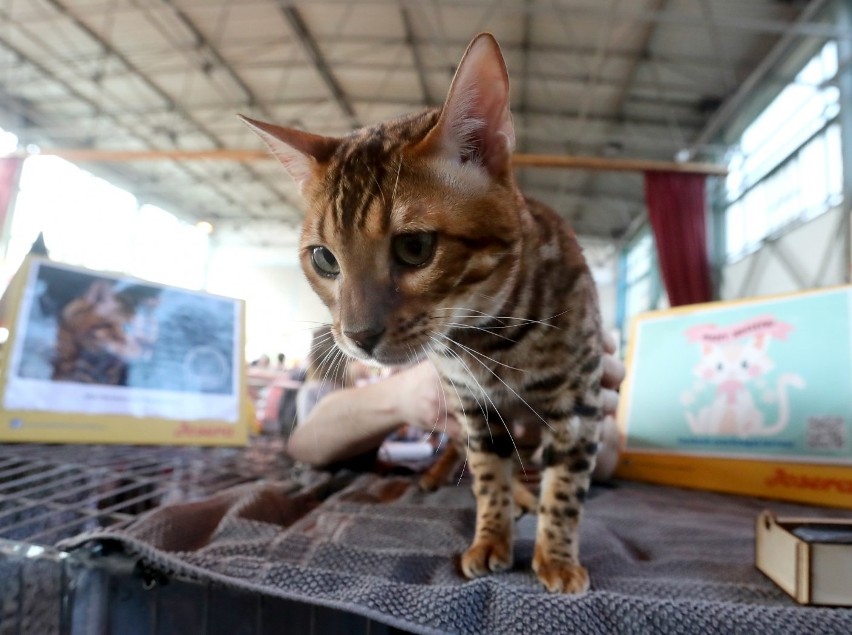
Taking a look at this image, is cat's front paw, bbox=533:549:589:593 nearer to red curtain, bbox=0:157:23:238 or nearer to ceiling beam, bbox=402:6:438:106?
ceiling beam, bbox=402:6:438:106

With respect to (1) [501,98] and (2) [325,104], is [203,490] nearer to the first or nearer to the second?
(1) [501,98]

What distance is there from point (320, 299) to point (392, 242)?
10.7 inches

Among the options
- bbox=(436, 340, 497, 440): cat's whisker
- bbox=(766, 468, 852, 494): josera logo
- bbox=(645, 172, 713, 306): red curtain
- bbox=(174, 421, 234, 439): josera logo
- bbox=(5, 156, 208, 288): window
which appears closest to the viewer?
bbox=(436, 340, 497, 440): cat's whisker

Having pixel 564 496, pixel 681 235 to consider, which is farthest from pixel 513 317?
pixel 681 235

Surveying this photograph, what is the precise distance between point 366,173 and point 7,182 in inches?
278

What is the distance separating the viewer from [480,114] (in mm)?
897

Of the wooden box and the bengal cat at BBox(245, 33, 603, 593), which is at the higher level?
the bengal cat at BBox(245, 33, 603, 593)

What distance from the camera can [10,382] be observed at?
1368mm

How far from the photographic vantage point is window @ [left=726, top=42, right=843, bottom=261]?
4.77 meters

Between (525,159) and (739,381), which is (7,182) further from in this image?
(739,381)

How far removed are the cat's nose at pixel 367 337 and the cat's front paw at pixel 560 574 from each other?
44cm

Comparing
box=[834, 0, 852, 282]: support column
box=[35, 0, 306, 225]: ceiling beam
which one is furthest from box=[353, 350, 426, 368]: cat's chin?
box=[35, 0, 306, 225]: ceiling beam

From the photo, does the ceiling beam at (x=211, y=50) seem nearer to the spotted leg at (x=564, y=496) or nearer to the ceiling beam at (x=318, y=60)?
the ceiling beam at (x=318, y=60)

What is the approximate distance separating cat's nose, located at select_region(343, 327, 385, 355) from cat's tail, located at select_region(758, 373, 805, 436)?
1.14 m
